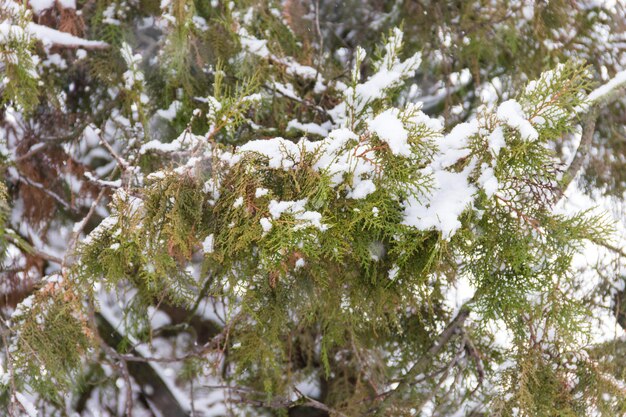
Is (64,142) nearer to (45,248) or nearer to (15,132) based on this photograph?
(15,132)

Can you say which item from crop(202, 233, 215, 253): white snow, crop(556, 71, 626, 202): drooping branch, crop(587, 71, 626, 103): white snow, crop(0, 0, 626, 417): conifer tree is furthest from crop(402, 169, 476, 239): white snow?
crop(587, 71, 626, 103): white snow

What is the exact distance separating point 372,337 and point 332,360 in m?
0.62

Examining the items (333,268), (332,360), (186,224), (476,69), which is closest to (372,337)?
(332,360)

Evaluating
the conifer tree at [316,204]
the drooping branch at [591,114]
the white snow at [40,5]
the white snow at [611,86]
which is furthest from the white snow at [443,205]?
the white snow at [40,5]

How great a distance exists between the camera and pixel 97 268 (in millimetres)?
2273

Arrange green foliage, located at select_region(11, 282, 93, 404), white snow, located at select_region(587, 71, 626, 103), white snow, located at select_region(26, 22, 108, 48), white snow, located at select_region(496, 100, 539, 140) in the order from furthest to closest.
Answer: white snow, located at select_region(26, 22, 108, 48) < white snow, located at select_region(587, 71, 626, 103) < green foliage, located at select_region(11, 282, 93, 404) < white snow, located at select_region(496, 100, 539, 140)

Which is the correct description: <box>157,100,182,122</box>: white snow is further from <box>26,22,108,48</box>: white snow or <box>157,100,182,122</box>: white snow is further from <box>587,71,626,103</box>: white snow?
<box>587,71,626,103</box>: white snow

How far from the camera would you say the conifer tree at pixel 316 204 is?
6.16 ft

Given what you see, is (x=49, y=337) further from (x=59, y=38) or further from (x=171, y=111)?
(x=59, y=38)

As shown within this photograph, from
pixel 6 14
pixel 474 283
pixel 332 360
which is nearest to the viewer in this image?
pixel 474 283

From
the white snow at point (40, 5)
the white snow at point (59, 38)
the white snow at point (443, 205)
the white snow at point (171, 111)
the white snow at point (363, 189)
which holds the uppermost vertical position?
the white snow at point (40, 5)

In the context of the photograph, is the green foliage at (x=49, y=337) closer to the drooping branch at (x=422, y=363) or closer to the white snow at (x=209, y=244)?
the white snow at (x=209, y=244)

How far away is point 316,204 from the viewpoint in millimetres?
1837

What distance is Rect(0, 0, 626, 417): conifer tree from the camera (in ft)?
6.16
